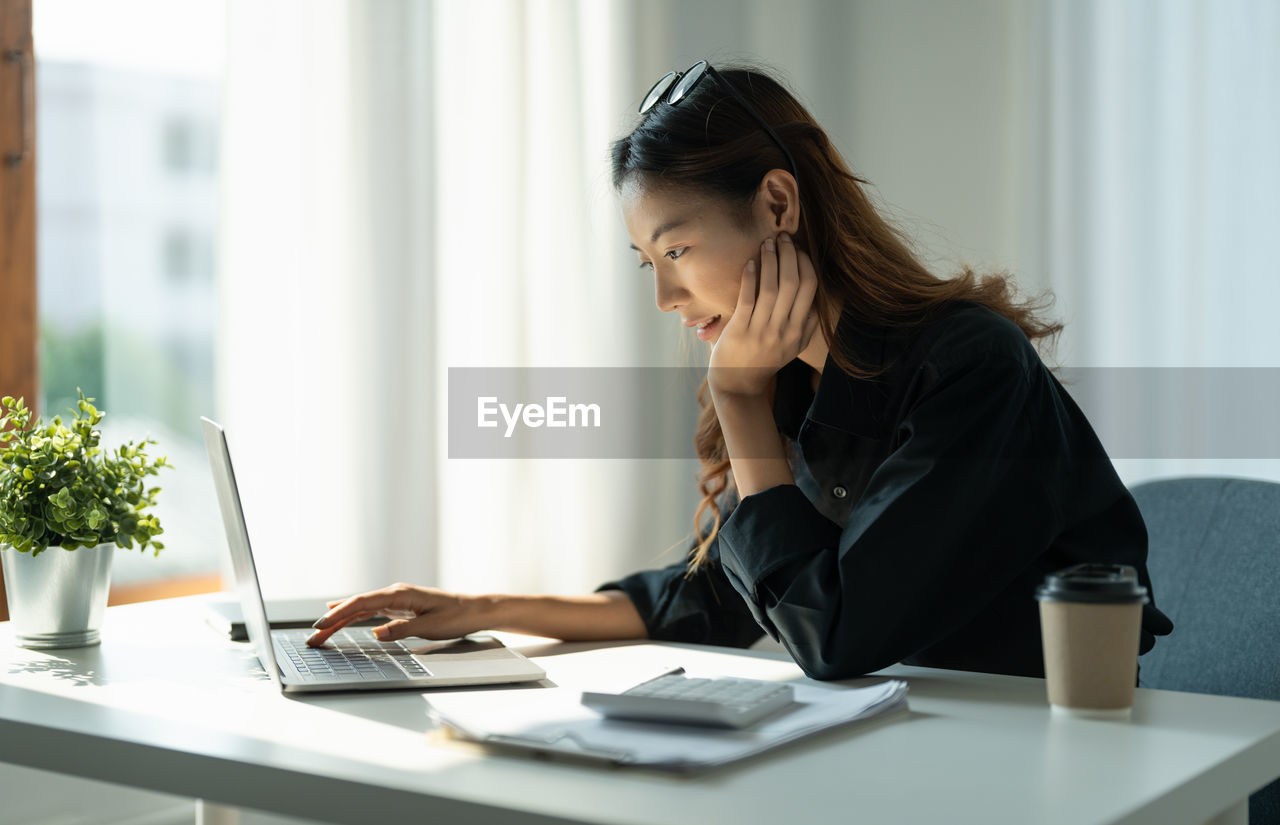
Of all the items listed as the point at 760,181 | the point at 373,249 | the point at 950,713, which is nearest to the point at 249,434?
the point at 373,249

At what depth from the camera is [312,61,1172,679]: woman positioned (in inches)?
39.0

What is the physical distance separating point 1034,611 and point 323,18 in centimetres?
171

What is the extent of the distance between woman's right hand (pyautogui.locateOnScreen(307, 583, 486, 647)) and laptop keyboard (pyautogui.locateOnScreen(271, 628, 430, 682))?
0.05ft

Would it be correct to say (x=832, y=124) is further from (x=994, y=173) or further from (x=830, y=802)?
(x=830, y=802)

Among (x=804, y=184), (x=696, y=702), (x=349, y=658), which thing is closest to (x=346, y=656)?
(x=349, y=658)

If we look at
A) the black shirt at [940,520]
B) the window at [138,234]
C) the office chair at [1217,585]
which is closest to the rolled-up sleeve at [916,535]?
the black shirt at [940,520]

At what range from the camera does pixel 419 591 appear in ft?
3.94

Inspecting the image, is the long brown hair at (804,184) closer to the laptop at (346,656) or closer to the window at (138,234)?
the laptop at (346,656)

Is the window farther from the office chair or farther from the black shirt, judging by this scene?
the office chair

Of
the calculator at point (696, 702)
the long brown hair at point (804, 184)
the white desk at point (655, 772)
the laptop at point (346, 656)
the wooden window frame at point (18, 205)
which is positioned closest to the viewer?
the white desk at point (655, 772)

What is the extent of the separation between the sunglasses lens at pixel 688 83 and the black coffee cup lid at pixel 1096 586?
66 cm

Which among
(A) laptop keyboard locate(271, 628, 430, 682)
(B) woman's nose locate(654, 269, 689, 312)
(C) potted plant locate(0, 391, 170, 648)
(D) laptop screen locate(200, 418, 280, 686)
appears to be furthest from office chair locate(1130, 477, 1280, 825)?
(C) potted plant locate(0, 391, 170, 648)

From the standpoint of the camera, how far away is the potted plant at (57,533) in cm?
114

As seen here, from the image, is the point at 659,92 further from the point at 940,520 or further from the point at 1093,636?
the point at 1093,636
